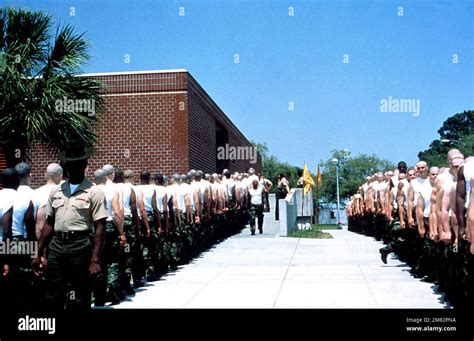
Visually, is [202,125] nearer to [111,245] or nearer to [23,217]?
[111,245]

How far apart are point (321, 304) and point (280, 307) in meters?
0.56

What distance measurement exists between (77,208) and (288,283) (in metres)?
4.81

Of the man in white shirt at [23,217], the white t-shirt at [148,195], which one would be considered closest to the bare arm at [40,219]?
the man in white shirt at [23,217]

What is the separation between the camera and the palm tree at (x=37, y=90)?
11.8 meters

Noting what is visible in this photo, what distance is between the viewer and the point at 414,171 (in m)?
→ 11.4

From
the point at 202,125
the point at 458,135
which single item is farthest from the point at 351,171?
the point at 202,125

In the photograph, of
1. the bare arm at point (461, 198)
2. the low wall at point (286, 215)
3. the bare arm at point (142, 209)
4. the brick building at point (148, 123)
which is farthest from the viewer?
the low wall at point (286, 215)

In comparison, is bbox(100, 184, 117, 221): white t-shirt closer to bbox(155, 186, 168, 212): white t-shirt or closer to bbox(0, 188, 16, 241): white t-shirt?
bbox(0, 188, 16, 241): white t-shirt

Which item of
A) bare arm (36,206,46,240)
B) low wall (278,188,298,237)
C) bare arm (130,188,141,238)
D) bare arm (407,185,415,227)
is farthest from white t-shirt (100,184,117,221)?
low wall (278,188,298,237)

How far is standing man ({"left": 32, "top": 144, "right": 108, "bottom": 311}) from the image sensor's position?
6000mm

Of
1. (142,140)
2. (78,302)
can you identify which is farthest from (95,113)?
(78,302)

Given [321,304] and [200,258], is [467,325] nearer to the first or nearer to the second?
[321,304]

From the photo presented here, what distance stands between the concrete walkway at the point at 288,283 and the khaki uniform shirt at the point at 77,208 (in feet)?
8.61

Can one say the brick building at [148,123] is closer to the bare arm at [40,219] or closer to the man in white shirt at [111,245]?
the man in white shirt at [111,245]
